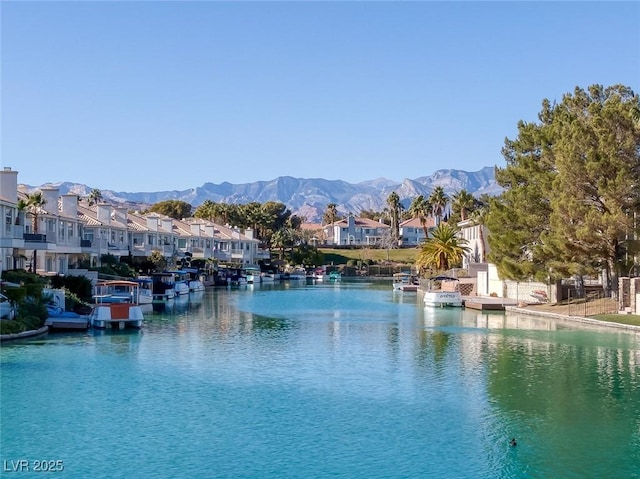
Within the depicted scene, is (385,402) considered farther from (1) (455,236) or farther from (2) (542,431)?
(1) (455,236)

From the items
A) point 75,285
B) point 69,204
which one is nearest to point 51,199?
point 69,204

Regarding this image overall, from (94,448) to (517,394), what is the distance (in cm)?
1549

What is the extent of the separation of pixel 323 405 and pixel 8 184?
32.5 metres

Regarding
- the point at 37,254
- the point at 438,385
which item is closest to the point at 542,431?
the point at 438,385

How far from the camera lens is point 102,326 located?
48.6 meters

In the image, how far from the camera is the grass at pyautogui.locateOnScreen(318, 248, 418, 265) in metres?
164

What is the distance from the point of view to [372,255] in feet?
551

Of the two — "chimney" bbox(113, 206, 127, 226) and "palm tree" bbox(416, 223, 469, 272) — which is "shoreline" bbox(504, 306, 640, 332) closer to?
"palm tree" bbox(416, 223, 469, 272)

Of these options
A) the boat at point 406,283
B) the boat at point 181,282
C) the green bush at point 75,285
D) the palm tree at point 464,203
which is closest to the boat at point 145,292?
the green bush at point 75,285

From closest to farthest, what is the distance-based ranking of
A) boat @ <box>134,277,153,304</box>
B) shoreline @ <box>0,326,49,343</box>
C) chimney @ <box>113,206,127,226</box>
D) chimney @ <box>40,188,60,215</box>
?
shoreline @ <box>0,326,49,343</box> < chimney @ <box>40,188,60,215</box> < boat @ <box>134,277,153,304</box> < chimney @ <box>113,206,127,226</box>

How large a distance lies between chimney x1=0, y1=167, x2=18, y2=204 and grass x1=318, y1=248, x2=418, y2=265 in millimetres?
114213

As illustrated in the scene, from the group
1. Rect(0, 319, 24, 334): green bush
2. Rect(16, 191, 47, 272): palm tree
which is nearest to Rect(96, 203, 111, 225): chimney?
Rect(16, 191, 47, 272): palm tree

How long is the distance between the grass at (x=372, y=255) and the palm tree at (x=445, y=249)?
51.9 metres

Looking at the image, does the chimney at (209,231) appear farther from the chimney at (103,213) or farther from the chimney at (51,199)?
the chimney at (51,199)
